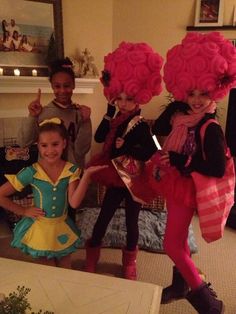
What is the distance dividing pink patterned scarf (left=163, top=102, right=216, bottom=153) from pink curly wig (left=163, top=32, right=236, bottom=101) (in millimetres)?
69

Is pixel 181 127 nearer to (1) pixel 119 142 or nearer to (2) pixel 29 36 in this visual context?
(1) pixel 119 142

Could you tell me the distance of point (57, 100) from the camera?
1654 millimetres

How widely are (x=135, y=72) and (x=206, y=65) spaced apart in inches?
12.2

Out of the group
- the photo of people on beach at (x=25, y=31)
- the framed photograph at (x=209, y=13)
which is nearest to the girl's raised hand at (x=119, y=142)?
the photo of people on beach at (x=25, y=31)

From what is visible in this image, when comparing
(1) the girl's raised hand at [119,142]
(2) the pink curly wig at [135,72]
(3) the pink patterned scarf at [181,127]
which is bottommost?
(1) the girl's raised hand at [119,142]

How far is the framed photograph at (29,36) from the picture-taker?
2.40 meters

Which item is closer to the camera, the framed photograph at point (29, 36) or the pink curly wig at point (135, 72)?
the pink curly wig at point (135, 72)

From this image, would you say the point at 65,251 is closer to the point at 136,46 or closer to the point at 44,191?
the point at 44,191

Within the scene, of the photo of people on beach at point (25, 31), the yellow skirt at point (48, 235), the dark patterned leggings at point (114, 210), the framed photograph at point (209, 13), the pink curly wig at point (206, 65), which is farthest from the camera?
the framed photograph at point (209, 13)

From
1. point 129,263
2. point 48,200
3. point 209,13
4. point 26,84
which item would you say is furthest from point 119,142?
point 209,13

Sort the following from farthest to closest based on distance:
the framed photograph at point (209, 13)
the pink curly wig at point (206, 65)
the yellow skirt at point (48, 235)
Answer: the framed photograph at point (209, 13) < the yellow skirt at point (48, 235) < the pink curly wig at point (206, 65)

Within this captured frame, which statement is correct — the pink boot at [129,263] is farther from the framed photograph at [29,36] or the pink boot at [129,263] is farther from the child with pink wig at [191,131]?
the framed photograph at [29,36]

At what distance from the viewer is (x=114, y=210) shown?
63.0 inches

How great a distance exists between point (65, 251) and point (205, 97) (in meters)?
0.87
